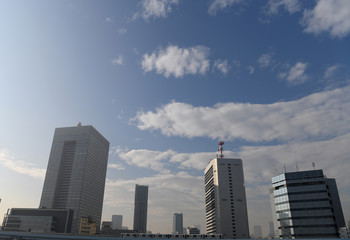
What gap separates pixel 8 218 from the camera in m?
200

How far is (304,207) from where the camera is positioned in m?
124

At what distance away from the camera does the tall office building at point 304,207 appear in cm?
11906

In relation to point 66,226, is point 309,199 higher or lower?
higher

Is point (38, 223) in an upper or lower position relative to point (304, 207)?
lower

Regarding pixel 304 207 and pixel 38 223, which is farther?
pixel 38 223

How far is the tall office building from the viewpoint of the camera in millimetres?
119062

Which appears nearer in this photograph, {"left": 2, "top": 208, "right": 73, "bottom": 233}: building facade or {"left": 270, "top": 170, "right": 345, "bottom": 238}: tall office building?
{"left": 270, "top": 170, "right": 345, "bottom": 238}: tall office building

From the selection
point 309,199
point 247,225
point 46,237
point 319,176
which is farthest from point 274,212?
point 46,237

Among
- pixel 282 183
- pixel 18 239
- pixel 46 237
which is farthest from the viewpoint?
pixel 282 183

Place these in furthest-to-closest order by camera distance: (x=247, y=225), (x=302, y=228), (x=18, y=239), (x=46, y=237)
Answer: (x=247, y=225) → (x=302, y=228) → (x=18, y=239) → (x=46, y=237)

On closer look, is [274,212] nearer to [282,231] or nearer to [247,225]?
[282,231]

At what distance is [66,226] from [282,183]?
163981mm

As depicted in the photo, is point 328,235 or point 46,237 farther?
point 328,235

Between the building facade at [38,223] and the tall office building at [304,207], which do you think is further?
the building facade at [38,223]
